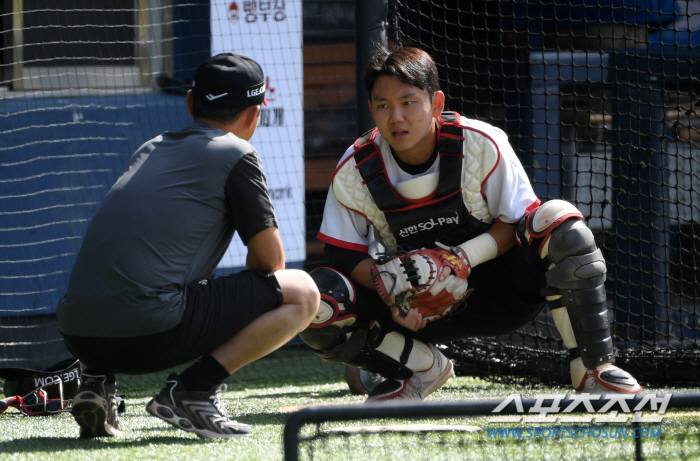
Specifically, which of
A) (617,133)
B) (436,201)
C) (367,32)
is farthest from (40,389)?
(617,133)

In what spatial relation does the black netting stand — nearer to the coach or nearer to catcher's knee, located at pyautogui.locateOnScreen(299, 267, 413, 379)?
catcher's knee, located at pyautogui.locateOnScreen(299, 267, 413, 379)

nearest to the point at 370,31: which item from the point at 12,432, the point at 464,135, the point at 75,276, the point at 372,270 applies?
the point at 464,135

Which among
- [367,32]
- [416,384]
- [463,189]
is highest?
Answer: [367,32]

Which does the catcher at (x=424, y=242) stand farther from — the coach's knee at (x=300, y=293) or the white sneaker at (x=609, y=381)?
the coach's knee at (x=300, y=293)

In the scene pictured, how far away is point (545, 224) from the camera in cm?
251

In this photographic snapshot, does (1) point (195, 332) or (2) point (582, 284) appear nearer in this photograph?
(1) point (195, 332)

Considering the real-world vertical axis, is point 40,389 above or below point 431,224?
below

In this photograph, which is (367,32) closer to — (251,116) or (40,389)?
(251,116)

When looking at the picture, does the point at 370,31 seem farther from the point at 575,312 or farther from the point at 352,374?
the point at 575,312

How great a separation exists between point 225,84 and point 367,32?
1.55 m

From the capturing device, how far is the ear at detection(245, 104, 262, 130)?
243 cm

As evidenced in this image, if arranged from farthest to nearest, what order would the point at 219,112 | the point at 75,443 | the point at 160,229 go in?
the point at 219,112, the point at 75,443, the point at 160,229

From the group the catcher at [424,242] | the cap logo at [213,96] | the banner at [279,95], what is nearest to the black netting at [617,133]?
the banner at [279,95]

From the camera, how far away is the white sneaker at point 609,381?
241 centimetres
